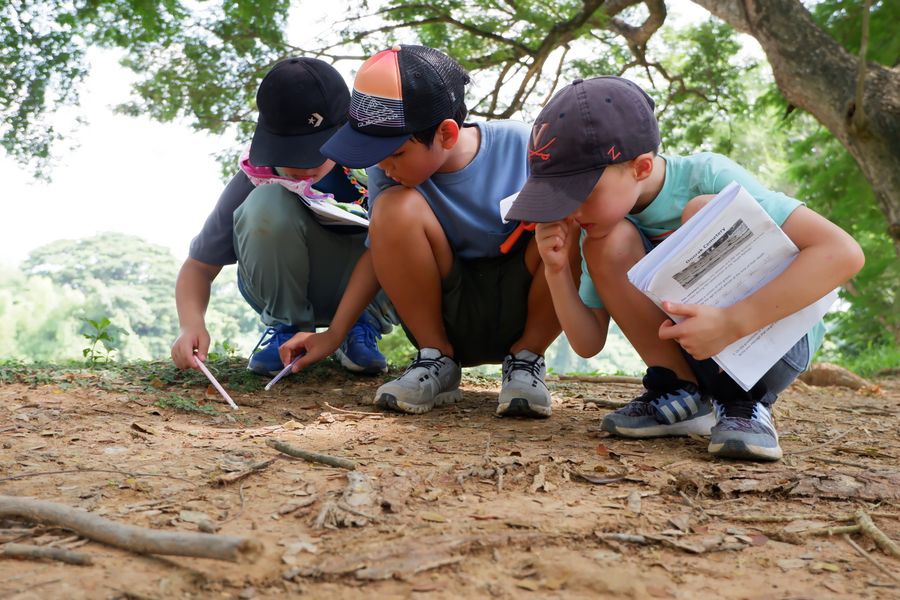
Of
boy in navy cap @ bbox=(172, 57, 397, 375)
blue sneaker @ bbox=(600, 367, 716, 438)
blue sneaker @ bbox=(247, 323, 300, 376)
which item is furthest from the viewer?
blue sneaker @ bbox=(247, 323, 300, 376)

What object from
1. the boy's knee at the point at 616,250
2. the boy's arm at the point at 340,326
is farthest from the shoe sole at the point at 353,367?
the boy's knee at the point at 616,250

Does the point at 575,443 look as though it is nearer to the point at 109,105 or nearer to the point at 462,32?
the point at 462,32

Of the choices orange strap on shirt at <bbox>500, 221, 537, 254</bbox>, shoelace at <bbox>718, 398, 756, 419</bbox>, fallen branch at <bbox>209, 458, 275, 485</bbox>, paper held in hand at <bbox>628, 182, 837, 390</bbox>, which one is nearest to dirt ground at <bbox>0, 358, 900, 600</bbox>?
fallen branch at <bbox>209, 458, 275, 485</bbox>

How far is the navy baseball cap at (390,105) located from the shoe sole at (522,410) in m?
0.83

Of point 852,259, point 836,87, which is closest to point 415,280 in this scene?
point 852,259

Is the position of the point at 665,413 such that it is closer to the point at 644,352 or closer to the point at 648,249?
the point at 644,352

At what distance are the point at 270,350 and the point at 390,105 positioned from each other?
1128 mm

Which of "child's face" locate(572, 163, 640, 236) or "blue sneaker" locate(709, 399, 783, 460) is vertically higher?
"child's face" locate(572, 163, 640, 236)

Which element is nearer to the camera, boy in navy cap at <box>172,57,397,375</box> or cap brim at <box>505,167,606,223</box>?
cap brim at <box>505,167,606,223</box>

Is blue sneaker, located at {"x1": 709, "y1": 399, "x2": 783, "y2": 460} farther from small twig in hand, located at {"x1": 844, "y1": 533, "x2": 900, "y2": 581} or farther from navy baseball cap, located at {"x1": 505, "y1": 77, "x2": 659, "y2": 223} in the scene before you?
navy baseball cap, located at {"x1": 505, "y1": 77, "x2": 659, "y2": 223}

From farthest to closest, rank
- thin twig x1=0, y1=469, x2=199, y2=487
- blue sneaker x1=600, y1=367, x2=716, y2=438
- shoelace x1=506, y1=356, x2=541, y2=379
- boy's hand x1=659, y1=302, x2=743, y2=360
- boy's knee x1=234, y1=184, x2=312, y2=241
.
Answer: boy's knee x1=234, y1=184, x2=312, y2=241
shoelace x1=506, y1=356, x2=541, y2=379
blue sneaker x1=600, y1=367, x2=716, y2=438
boy's hand x1=659, y1=302, x2=743, y2=360
thin twig x1=0, y1=469, x2=199, y2=487

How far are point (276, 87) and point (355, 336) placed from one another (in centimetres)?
99

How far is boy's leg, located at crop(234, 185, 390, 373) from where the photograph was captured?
9.18ft

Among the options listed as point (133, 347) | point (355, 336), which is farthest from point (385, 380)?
point (133, 347)
